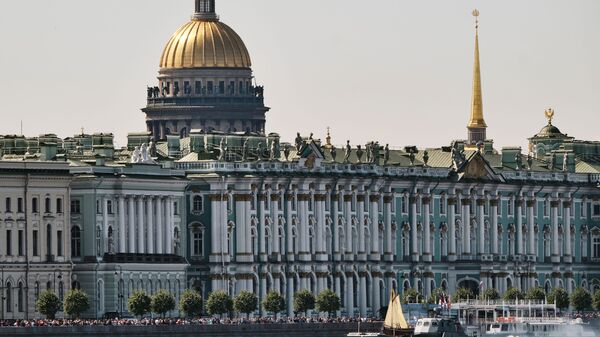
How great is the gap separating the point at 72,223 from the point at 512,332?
76.5 ft

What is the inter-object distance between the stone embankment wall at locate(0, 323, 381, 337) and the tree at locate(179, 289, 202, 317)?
6.15m

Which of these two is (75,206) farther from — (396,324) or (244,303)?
(396,324)

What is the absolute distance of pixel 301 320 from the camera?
7795 inches

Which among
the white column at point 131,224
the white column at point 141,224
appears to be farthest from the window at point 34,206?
the white column at point 141,224

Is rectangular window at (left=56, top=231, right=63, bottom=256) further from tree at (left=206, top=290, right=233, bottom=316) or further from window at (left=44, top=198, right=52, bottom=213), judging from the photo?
tree at (left=206, top=290, right=233, bottom=316)

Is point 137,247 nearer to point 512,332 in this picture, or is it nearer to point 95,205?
point 95,205

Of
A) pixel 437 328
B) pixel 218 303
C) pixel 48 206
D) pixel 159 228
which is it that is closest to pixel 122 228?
pixel 159 228

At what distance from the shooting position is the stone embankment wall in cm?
17550

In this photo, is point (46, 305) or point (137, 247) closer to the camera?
point (46, 305)

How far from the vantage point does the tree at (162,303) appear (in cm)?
19100

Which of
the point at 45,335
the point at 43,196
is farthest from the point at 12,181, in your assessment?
the point at 45,335

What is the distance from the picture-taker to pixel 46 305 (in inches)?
7288

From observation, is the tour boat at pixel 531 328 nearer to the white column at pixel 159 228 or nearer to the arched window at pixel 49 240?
the white column at pixel 159 228

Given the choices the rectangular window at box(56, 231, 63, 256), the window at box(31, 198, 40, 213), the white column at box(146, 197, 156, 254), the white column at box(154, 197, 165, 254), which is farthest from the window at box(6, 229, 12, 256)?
the white column at box(154, 197, 165, 254)
